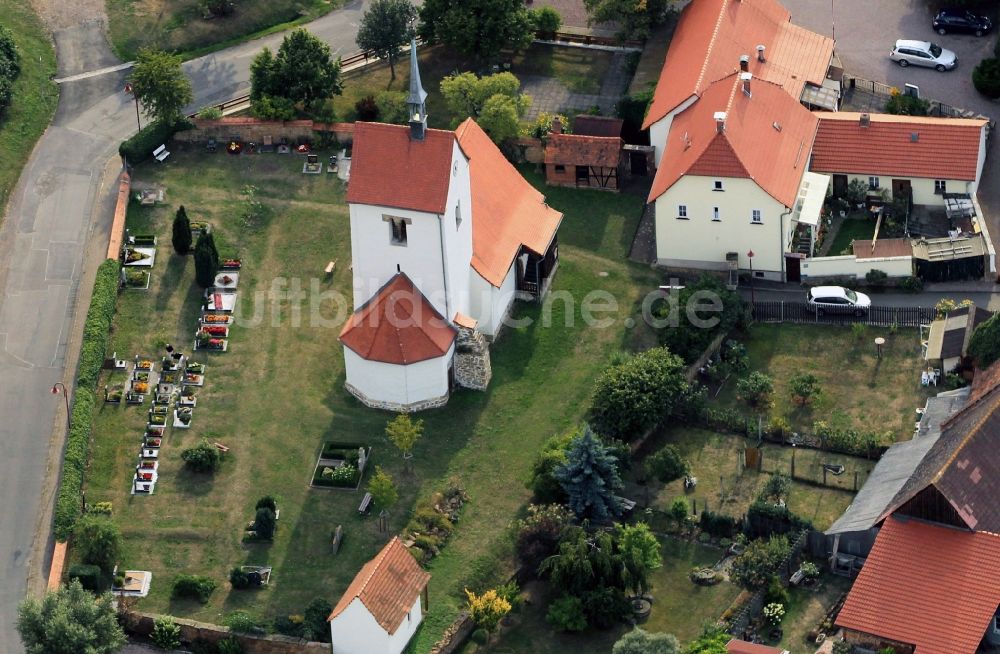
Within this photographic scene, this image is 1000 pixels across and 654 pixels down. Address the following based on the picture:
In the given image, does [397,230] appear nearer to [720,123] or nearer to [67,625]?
[720,123]

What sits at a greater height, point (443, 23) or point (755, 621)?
point (443, 23)

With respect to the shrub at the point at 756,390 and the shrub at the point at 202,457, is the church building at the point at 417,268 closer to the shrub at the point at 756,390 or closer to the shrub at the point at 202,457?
the shrub at the point at 202,457

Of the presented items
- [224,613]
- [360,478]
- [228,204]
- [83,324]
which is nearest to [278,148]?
[228,204]

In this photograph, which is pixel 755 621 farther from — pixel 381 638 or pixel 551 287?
pixel 551 287

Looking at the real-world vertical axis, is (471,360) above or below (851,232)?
below

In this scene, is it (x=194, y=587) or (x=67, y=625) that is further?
(x=194, y=587)

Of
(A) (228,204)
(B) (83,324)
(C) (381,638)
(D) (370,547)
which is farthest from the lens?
(A) (228,204)

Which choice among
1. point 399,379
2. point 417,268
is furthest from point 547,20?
point 399,379

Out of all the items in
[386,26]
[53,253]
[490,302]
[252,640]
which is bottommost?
[252,640]
